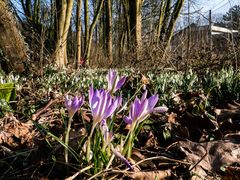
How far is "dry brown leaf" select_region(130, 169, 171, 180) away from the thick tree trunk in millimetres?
5118

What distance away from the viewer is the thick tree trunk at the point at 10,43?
605 centimetres

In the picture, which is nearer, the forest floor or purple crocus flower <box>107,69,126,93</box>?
the forest floor

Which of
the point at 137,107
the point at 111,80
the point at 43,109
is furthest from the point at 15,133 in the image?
the point at 137,107

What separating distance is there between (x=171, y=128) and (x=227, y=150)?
0.38 metres

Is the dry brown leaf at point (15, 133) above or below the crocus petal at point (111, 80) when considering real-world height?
below

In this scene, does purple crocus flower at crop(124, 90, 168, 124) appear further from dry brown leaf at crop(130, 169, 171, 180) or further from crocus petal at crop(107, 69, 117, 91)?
crocus petal at crop(107, 69, 117, 91)

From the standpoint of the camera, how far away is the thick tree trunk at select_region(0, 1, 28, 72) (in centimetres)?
605

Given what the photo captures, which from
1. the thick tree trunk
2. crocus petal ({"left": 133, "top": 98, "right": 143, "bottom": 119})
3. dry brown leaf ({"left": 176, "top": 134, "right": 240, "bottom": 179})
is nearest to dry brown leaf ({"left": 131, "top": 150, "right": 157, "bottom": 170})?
dry brown leaf ({"left": 176, "top": 134, "right": 240, "bottom": 179})

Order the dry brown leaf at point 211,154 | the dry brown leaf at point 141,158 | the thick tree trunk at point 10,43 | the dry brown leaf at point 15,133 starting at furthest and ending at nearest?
the thick tree trunk at point 10,43, the dry brown leaf at point 15,133, the dry brown leaf at point 211,154, the dry brown leaf at point 141,158

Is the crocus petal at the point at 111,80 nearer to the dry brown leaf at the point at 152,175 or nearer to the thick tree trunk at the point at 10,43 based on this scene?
the dry brown leaf at the point at 152,175

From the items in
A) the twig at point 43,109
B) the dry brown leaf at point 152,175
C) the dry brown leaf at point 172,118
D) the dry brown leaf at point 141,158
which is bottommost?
the dry brown leaf at point 152,175

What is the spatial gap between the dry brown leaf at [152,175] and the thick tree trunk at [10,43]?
5.12 metres

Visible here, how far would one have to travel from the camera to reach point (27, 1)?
1792 centimetres

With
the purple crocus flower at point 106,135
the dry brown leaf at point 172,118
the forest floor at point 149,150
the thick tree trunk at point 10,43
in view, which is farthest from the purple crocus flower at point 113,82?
the thick tree trunk at point 10,43
